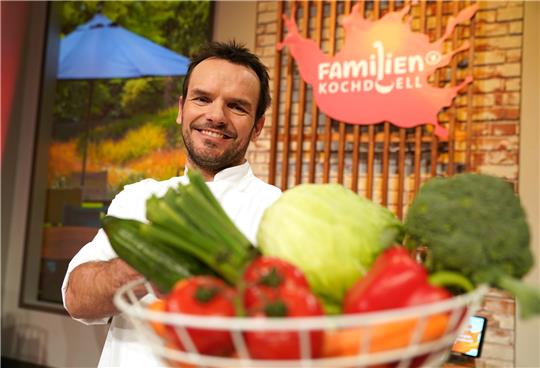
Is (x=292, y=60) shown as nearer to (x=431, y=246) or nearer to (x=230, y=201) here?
(x=230, y=201)

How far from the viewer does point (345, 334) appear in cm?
48

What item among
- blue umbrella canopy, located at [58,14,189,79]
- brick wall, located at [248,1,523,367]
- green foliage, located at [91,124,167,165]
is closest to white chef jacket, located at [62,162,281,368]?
brick wall, located at [248,1,523,367]

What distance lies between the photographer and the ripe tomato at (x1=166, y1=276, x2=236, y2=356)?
0.47m

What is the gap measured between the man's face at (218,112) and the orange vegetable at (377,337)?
1.00m

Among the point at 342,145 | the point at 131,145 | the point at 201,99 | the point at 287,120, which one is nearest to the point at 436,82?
the point at 342,145

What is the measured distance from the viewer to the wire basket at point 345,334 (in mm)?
449

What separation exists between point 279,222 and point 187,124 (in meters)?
0.89

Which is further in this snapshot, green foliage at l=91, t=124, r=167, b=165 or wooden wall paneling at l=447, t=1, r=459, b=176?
green foliage at l=91, t=124, r=167, b=165

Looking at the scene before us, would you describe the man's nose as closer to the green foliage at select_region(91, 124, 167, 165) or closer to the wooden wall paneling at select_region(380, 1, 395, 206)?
the wooden wall paneling at select_region(380, 1, 395, 206)

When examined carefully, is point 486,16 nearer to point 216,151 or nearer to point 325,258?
point 216,151

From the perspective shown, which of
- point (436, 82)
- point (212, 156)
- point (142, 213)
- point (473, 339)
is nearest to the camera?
point (142, 213)

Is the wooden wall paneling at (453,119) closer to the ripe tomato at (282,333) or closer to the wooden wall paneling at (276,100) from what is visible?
the wooden wall paneling at (276,100)

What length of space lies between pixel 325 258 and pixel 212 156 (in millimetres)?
909

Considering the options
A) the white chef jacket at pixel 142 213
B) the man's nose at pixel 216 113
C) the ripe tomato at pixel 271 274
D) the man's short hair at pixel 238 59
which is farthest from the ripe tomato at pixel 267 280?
the man's short hair at pixel 238 59
